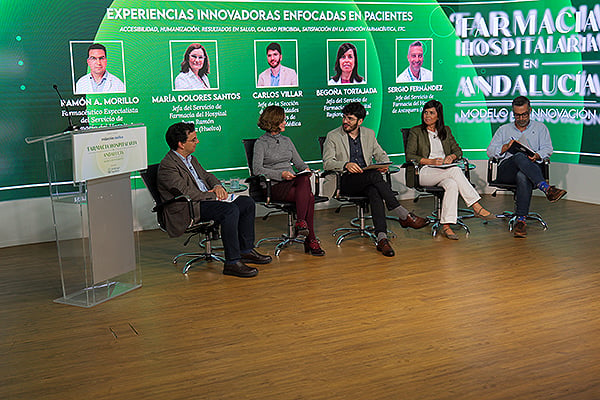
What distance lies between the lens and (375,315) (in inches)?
187

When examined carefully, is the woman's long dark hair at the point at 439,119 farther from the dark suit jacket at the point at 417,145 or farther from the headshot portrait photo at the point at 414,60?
the headshot portrait photo at the point at 414,60

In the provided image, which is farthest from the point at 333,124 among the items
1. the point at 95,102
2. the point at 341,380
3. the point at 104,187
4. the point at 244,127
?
the point at 341,380

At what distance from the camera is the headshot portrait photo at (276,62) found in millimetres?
8422

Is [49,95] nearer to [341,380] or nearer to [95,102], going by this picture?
[95,102]

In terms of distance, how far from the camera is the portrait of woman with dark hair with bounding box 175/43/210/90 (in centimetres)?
800

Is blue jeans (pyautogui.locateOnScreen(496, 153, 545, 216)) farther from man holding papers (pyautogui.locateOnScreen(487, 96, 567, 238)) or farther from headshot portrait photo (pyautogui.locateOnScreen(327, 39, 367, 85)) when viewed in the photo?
headshot portrait photo (pyautogui.locateOnScreen(327, 39, 367, 85))

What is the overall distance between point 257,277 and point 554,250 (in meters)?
2.86

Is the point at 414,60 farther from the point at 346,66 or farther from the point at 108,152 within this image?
the point at 108,152

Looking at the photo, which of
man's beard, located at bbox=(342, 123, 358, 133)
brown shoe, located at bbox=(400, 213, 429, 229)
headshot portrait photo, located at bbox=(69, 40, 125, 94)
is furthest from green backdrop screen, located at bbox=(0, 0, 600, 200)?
brown shoe, located at bbox=(400, 213, 429, 229)

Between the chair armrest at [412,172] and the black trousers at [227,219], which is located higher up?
the chair armrest at [412,172]

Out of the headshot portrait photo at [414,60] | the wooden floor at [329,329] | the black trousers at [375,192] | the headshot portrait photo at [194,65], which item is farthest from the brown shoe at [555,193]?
the headshot portrait photo at [194,65]

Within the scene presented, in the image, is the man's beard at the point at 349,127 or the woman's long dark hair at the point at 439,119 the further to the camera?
the woman's long dark hair at the point at 439,119

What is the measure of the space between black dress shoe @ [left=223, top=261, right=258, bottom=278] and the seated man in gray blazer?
53.4 inches

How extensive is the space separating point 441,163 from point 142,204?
136 inches
